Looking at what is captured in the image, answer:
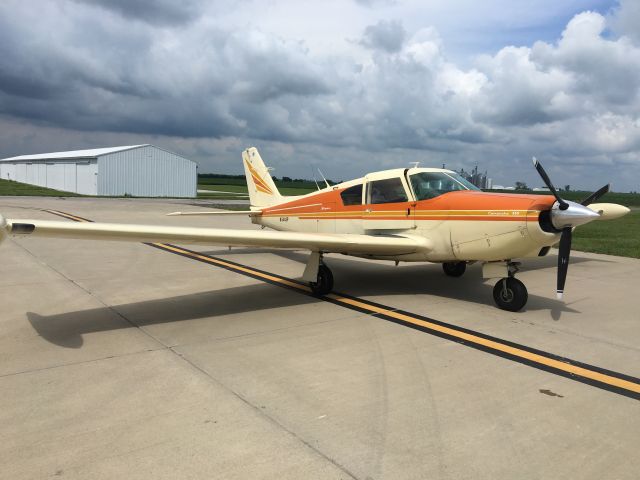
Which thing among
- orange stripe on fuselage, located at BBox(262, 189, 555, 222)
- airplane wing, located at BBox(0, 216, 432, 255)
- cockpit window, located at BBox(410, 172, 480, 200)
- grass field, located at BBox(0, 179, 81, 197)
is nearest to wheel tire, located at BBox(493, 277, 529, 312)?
orange stripe on fuselage, located at BBox(262, 189, 555, 222)

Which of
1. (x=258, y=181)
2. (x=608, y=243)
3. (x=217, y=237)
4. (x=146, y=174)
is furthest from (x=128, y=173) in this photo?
(x=217, y=237)

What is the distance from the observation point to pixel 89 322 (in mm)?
6016

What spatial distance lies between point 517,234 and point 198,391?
15.4 ft

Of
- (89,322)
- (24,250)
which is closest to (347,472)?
(89,322)

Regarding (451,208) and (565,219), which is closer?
(565,219)

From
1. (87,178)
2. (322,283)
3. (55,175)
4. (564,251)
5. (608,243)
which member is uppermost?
(55,175)

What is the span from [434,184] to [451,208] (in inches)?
28.1

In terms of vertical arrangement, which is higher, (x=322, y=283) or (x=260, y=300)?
(x=322, y=283)

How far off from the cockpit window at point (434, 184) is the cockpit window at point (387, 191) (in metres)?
0.25

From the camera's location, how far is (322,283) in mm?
7824

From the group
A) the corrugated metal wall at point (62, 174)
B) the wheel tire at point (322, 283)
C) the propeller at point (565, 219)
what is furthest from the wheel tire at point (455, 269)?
the corrugated metal wall at point (62, 174)

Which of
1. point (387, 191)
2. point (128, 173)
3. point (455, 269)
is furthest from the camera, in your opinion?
point (128, 173)

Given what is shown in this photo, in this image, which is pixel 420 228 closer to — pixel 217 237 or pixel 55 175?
pixel 217 237

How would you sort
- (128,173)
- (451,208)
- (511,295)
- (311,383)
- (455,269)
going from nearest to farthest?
1. (311,383)
2. (511,295)
3. (451,208)
4. (455,269)
5. (128,173)
